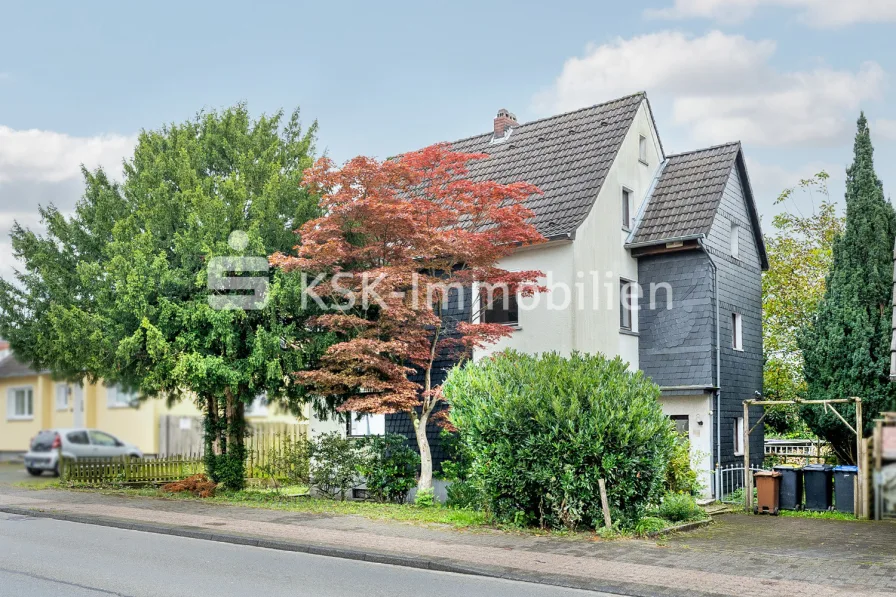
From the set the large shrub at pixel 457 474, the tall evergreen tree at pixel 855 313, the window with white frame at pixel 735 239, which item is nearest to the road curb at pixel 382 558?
the large shrub at pixel 457 474

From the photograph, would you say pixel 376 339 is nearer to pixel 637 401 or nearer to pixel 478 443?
pixel 478 443

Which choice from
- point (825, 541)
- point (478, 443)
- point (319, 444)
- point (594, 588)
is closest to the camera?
point (594, 588)

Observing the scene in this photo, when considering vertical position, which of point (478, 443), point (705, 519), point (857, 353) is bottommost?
point (705, 519)

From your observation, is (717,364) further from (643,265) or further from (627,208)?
(627,208)

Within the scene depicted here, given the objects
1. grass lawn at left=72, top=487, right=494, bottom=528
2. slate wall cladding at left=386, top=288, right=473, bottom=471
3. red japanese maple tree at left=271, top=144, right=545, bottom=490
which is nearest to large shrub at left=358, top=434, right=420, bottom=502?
grass lawn at left=72, top=487, right=494, bottom=528

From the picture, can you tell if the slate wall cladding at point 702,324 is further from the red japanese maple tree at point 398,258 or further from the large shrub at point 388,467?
the large shrub at point 388,467

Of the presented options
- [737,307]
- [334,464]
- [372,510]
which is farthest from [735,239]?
[372,510]

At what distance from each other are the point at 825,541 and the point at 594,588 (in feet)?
19.2

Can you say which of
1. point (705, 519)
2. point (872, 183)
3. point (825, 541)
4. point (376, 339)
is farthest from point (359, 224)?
point (872, 183)

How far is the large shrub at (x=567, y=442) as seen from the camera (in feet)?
45.4

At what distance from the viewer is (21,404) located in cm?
397

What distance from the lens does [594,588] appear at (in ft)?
32.4

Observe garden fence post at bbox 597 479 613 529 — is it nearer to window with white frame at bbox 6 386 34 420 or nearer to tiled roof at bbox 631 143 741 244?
tiled roof at bbox 631 143 741 244

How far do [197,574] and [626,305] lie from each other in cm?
1448
